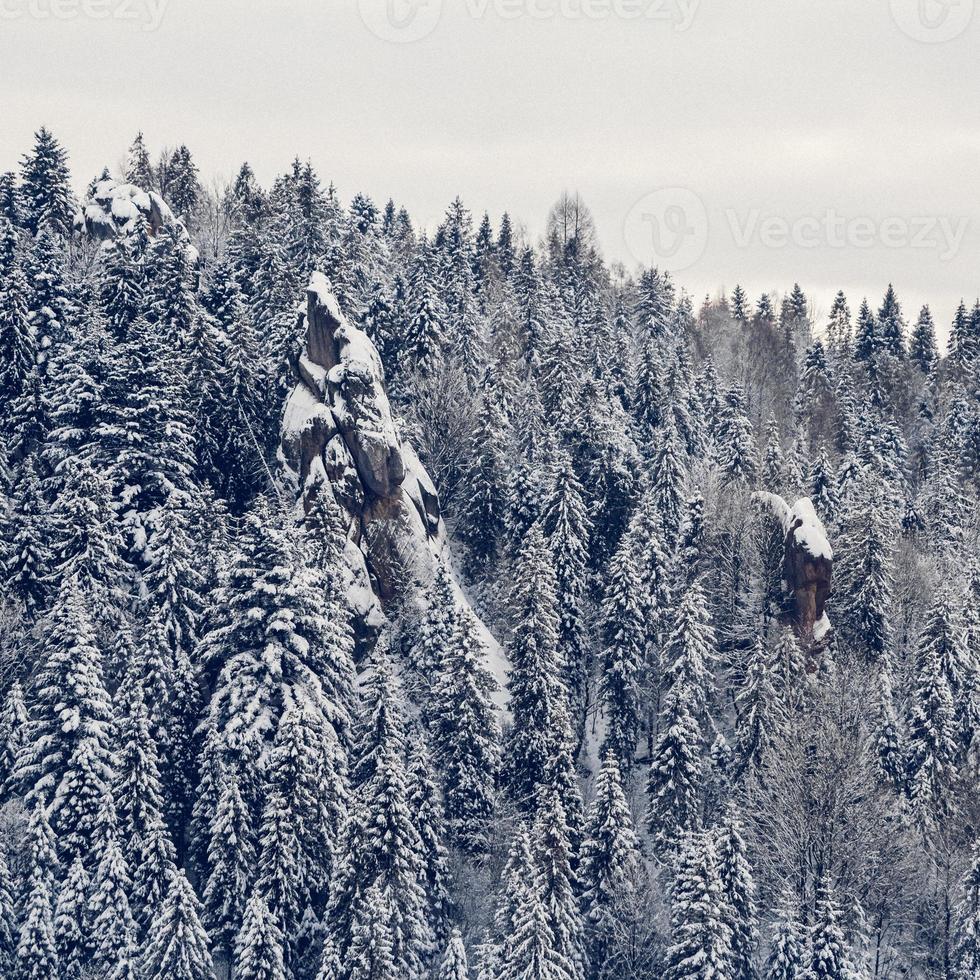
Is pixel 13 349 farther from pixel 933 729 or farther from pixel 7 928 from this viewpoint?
pixel 933 729

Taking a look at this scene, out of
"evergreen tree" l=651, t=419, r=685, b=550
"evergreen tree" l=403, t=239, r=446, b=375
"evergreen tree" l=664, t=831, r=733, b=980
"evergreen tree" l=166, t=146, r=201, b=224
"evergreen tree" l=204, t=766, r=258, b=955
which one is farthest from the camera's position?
"evergreen tree" l=166, t=146, r=201, b=224

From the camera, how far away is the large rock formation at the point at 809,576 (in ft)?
180

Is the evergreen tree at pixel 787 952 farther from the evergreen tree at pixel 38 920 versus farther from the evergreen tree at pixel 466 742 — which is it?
the evergreen tree at pixel 38 920

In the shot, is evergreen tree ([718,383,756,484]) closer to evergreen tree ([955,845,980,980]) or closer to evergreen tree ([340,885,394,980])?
evergreen tree ([955,845,980,980])

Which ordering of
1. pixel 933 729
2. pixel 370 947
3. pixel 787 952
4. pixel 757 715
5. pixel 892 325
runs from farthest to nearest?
pixel 892 325
pixel 933 729
pixel 757 715
pixel 787 952
pixel 370 947

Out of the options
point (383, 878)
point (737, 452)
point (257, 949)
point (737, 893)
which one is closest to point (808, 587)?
point (737, 452)

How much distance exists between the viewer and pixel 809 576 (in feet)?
181

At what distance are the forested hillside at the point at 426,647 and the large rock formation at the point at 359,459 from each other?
200mm

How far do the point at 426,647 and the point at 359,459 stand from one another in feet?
44.8

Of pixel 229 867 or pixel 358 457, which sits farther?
pixel 358 457

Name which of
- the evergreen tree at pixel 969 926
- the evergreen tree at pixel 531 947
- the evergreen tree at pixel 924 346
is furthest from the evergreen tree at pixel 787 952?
the evergreen tree at pixel 924 346

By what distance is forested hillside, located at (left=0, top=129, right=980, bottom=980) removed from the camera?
126ft

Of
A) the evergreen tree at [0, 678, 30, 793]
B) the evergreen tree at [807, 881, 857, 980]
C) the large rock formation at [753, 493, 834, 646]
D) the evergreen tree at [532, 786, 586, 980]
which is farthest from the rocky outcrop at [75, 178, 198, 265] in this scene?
the evergreen tree at [807, 881, 857, 980]

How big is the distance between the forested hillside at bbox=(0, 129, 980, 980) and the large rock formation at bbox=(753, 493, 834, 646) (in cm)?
18
